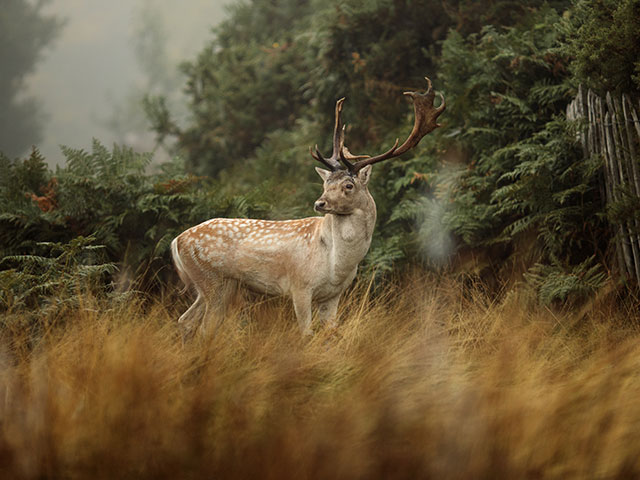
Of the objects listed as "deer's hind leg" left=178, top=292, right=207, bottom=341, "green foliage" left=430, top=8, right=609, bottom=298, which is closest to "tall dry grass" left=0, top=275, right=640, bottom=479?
"deer's hind leg" left=178, top=292, right=207, bottom=341

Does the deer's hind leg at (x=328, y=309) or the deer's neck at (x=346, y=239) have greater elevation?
the deer's neck at (x=346, y=239)

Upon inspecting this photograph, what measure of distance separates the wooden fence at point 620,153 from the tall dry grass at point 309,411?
1.25 meters

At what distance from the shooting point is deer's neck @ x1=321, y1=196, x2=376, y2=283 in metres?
3.95

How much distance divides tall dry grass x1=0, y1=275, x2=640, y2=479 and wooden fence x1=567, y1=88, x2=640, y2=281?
125cm

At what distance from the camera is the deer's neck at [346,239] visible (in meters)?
3.95

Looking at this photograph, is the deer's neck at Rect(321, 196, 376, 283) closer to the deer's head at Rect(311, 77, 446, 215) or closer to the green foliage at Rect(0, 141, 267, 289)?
the deer's head at Rect(311, 77, 446, 215)

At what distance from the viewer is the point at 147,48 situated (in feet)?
92.1

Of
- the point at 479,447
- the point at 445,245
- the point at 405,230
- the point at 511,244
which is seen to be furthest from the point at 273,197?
the point at 479,447

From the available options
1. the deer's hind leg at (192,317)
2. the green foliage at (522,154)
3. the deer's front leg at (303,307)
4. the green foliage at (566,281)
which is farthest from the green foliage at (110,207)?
the green foliage at (566,281)

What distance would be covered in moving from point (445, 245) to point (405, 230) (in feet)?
1.97

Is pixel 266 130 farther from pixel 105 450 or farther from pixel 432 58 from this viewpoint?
pixel 105 450

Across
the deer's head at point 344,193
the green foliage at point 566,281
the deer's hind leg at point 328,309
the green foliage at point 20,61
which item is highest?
the green foliage at point 20,61

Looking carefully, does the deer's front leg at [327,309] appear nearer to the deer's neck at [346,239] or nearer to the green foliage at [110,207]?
the deer's neck at [346,239]

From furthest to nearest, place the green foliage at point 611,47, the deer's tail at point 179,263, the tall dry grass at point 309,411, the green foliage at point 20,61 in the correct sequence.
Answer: the green foliage at point 20,61 → the deer's tail at point 179,263 → the green foliage at point 611,47 → the tall dry grass at point 309,411
